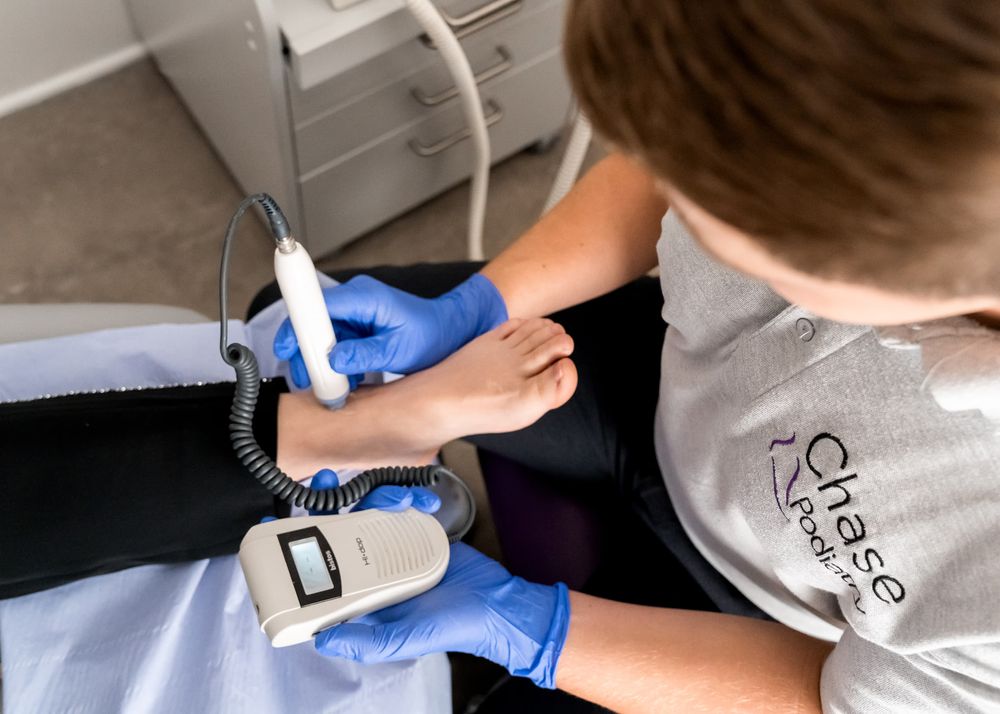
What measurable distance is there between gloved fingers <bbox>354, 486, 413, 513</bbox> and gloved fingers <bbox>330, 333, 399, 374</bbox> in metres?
0.13

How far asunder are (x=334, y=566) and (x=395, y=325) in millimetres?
296

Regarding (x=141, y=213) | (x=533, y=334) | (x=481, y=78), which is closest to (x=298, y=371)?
(x=533, y=334)

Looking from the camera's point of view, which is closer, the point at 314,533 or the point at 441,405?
the point at 314,533

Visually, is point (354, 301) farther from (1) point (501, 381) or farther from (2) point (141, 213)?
(2) point (141, 213)

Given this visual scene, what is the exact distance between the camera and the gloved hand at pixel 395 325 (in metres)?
0.90

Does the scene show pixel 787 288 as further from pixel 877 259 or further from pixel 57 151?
pixel 57 151

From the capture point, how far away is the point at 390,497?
833mm

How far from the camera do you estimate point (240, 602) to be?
2.78 feet

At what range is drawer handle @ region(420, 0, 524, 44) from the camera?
3.81 feet

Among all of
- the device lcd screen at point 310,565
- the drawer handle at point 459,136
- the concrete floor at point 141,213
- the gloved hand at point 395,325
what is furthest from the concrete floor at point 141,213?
the device lcd screen at point 310,565

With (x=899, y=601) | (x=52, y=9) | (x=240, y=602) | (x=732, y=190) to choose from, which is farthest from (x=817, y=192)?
(x=52, y=9)

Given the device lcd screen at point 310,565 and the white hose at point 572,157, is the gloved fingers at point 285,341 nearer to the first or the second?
the device lcd screen at point 310,565

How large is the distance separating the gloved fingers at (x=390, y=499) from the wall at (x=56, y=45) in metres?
1.24

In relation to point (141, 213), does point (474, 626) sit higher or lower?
lower
